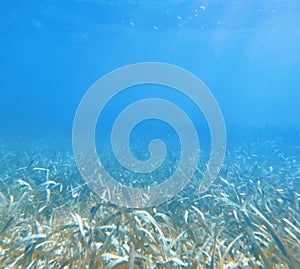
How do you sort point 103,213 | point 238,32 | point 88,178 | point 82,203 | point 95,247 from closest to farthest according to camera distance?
point 95,247 < point 103,213 < point 82,203 < point 88,178 < point 238,32

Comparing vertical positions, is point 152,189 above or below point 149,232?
above

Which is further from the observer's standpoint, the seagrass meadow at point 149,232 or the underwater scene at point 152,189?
the underwater scene at point 152,189

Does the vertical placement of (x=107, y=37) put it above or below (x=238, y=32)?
above

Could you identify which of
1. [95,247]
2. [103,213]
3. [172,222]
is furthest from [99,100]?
[95,247]

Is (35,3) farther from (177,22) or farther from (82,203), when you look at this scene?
(82,203)

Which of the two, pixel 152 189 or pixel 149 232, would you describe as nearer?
pixel 149 232

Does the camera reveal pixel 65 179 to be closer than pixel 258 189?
No

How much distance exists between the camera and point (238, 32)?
27625 millimetres

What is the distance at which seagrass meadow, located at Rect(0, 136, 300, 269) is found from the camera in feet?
6.18

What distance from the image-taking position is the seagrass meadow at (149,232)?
1.88 metres

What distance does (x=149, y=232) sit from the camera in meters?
2.22

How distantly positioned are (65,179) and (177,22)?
22.5m

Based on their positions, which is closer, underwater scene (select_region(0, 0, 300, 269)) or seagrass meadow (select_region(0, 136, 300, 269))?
seagrass meadow (select_region(0, 136, 300, 269))

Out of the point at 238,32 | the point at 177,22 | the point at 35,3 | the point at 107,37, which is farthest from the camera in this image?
the point at 107,37
